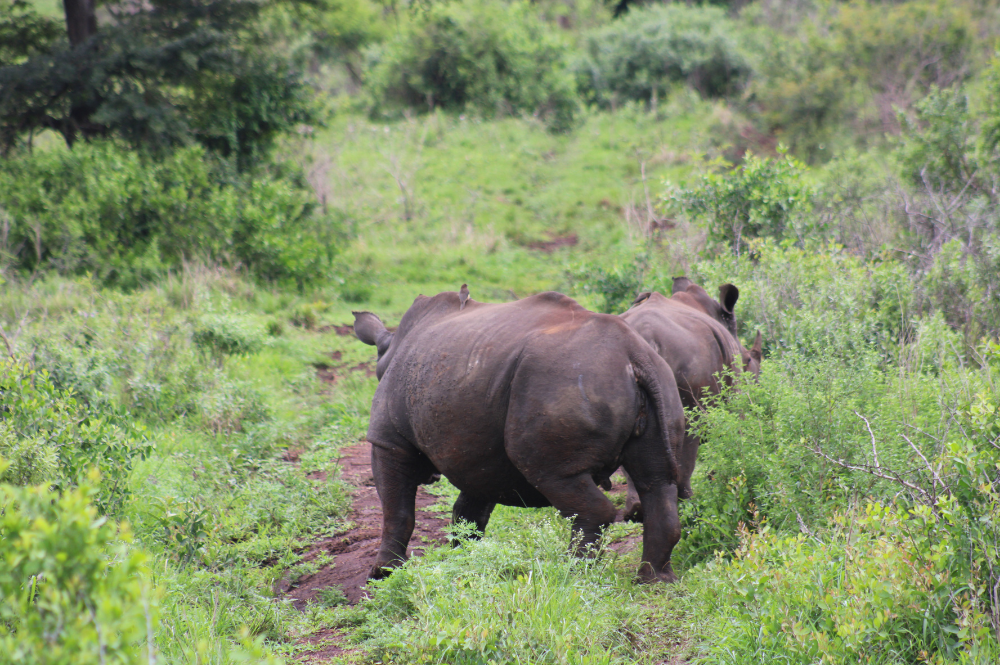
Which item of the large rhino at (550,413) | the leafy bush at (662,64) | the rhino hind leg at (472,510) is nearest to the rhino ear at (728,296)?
the large rhino at (550,413)

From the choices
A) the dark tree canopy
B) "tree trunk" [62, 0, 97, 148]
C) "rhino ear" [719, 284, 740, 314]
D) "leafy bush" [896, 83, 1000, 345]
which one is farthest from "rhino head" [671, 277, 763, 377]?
"tree trunk" [62, 0, 97, 148]

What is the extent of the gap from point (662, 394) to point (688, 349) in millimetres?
1357

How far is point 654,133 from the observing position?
2319cm

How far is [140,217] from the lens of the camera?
12.2 m

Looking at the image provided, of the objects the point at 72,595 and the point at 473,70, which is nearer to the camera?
the point at 72,595

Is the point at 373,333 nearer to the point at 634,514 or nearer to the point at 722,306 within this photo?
the point at 634,514

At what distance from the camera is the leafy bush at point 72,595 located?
7.00 ft

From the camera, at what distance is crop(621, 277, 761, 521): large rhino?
5.70m

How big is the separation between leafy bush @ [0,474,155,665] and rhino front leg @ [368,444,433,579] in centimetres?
300

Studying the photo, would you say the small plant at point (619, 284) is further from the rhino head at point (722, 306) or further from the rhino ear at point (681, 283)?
the rhino head at point (722, 306)

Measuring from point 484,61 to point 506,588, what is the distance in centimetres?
2313

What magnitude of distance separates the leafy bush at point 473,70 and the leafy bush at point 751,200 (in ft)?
51.2

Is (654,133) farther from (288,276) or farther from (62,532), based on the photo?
(62,532)

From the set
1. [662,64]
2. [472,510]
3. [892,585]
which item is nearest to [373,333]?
[472,510]
